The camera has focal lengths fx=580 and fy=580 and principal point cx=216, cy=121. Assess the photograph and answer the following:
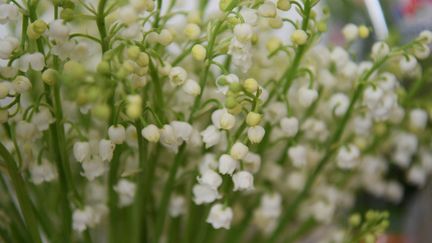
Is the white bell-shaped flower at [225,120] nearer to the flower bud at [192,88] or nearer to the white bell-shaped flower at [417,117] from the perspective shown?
the flower bud at [192,88]

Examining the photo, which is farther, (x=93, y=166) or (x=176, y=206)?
(x=176, y=206)

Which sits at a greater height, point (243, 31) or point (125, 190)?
point (243, 31)

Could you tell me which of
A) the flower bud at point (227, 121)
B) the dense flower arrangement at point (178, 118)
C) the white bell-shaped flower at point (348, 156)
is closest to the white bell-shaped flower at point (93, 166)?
the dense flower arrangement at point (178, 118)

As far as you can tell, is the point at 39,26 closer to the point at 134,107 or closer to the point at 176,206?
the point at 134,107

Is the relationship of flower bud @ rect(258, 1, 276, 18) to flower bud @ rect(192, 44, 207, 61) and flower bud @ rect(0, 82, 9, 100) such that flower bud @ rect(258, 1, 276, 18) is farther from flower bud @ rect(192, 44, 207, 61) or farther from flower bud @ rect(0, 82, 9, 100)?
flower bud @ rect(0, 82, 9, 100)

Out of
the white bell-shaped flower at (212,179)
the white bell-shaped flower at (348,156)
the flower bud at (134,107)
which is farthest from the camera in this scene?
the white bell-shaped flower at (348,156)

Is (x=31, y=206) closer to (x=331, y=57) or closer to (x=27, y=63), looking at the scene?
(x=27, y=63)


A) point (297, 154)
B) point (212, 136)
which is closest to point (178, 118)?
point (212, 136)
